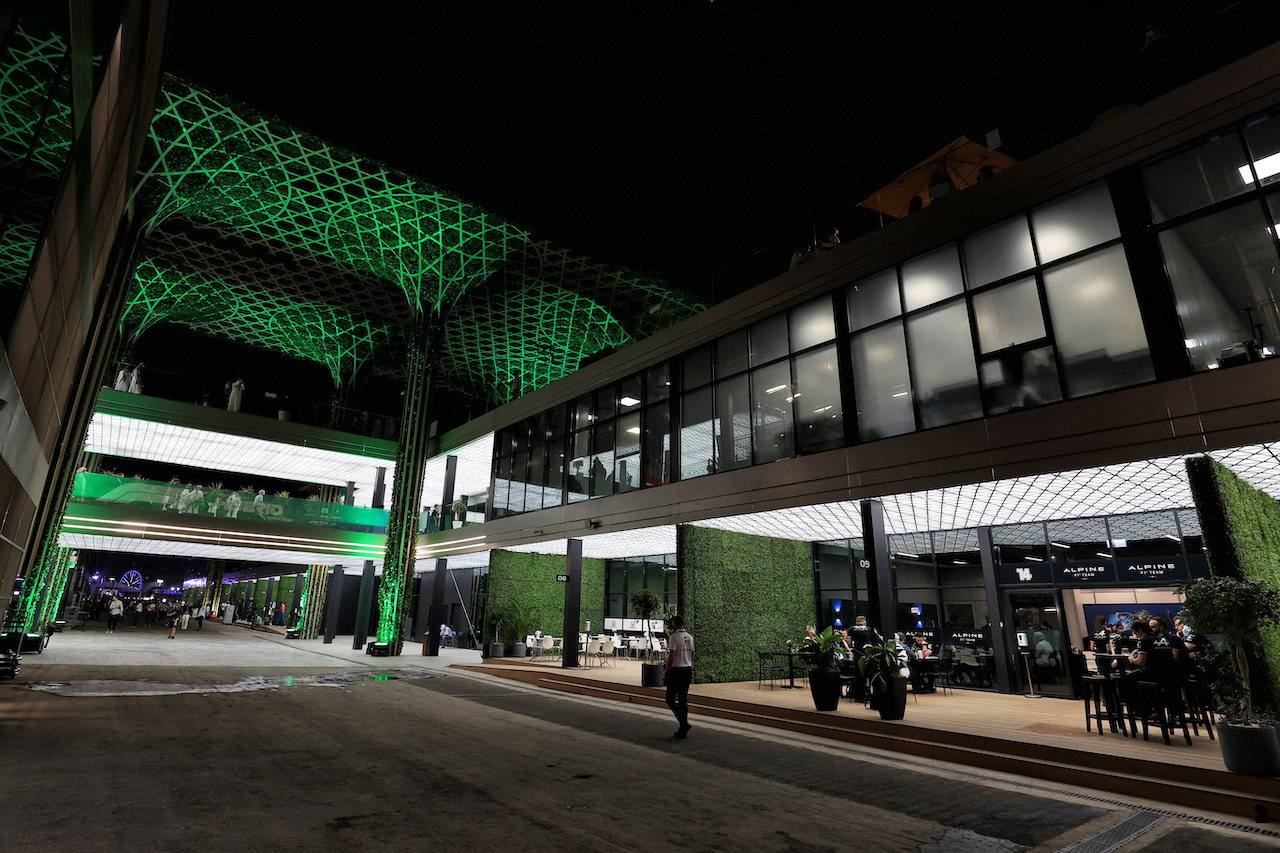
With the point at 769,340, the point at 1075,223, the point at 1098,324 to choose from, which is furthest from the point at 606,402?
the point at 1098,324

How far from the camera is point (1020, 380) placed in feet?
29.3

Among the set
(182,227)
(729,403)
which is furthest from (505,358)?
(729,403)

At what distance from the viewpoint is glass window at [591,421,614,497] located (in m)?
16.1

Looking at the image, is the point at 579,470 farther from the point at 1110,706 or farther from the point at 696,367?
the point at 1110,706

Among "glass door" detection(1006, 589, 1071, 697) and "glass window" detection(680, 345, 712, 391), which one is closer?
"glass door" detection(1006, 589, 1071, 697)

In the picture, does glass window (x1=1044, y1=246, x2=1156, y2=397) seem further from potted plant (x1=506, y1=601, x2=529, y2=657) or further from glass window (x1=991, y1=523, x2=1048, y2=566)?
potted plant (x1=506, y1=601, x2=529, y2=657)

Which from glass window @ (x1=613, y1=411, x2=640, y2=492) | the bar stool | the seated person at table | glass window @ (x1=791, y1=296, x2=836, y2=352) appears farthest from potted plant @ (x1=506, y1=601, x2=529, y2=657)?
the bar stool

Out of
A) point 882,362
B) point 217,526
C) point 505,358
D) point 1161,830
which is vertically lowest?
point 1161,830

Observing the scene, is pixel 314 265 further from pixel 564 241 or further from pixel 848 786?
pixel 848 786

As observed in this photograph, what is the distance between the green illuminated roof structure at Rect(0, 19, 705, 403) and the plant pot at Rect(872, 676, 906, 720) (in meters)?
16.3

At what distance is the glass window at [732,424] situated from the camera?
41.7 ft

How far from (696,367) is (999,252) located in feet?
21.4

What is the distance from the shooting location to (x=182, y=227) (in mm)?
20938

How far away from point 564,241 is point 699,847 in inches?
722
